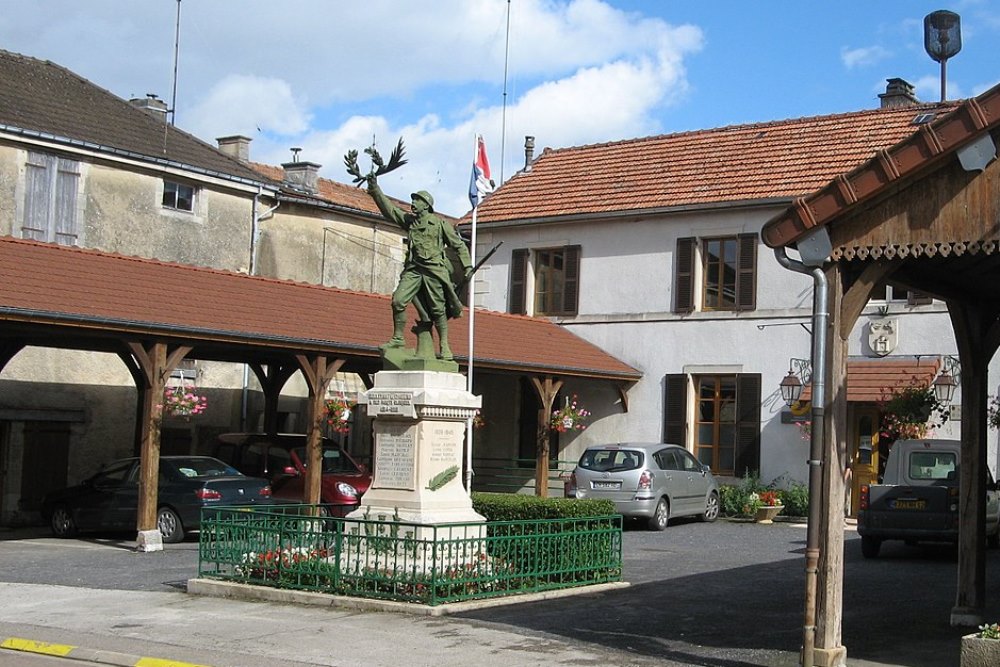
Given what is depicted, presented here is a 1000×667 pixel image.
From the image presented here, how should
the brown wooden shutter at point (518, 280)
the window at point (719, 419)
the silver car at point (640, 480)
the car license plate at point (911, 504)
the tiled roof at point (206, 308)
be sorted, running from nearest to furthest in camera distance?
1. the tiled roof at point (206, 308)
2. the car license plate at point (911, 504)
3. the silver car at point (640, 480)
4. the window at point (719, 419)
5. the brown wooden shutter at point (518, 280)

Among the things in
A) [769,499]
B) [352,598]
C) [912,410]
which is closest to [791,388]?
[769,499]

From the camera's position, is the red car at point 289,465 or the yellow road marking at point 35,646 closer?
the yellow road marking at point 35,646

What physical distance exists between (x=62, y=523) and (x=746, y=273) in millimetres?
14555

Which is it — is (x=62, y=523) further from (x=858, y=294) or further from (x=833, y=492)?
(x=858, y=294)

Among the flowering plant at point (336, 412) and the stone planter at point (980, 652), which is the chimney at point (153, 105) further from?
the stone planter at point (980, 652)

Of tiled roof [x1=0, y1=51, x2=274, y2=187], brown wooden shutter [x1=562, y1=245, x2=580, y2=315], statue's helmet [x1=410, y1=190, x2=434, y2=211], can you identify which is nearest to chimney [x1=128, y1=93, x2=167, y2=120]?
tiled roof [x1=0, y1=51, x2=274, y2=187]

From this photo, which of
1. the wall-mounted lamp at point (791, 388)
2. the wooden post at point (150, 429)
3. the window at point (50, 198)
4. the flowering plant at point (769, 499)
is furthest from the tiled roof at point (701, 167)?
the wooden post at point (150, 429)

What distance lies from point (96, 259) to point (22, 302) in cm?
376

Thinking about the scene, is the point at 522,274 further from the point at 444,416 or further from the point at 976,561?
the point at 976,561

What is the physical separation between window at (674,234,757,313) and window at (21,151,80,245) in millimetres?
13306

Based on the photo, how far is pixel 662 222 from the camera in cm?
2905

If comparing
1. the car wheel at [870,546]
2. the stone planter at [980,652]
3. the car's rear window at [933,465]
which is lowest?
the car wheel at [870,546]

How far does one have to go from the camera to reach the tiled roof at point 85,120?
28297mm

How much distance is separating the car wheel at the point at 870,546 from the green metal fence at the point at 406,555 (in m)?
5.76
